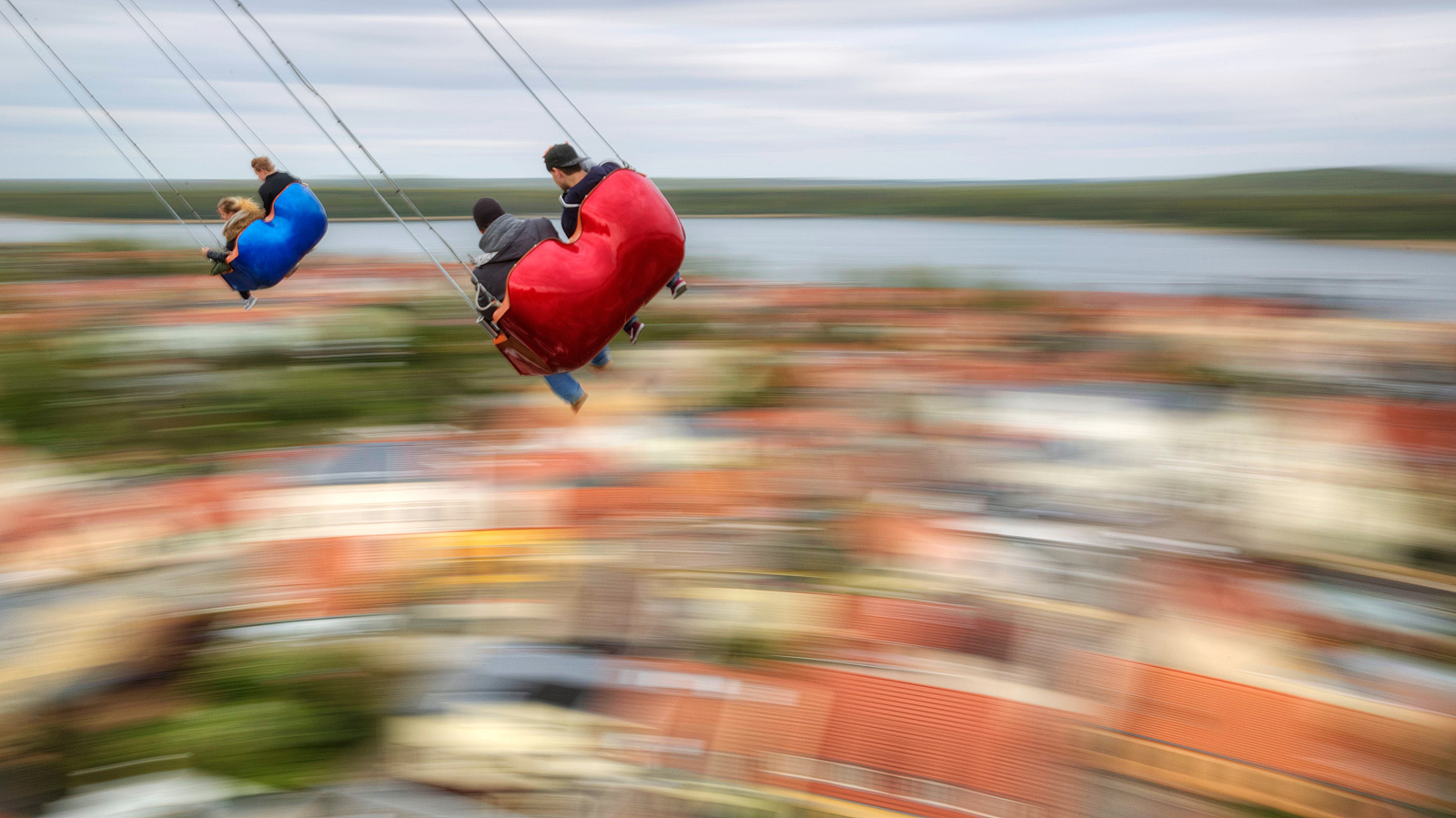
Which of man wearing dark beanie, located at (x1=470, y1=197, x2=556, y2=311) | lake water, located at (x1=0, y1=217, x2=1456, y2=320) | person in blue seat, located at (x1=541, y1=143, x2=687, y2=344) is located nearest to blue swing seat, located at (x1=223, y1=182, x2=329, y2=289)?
man wearing dark beanie, located at (x1=470, y1=197, x2=556, y2=311)

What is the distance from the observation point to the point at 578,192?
4812mm

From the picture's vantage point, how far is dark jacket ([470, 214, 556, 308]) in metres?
4.92

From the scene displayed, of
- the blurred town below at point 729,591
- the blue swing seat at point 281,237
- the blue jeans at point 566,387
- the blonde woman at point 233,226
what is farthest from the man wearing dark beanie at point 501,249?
the blonde woman at point 233,226

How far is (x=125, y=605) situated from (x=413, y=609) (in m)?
1.46

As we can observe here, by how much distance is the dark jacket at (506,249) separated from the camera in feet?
16.1

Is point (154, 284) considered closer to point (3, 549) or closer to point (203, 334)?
point (203, 334)

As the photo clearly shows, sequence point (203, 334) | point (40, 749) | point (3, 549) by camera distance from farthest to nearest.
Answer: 1. point (203, 334)
2. point (3, 549)
3. point (40, 749)

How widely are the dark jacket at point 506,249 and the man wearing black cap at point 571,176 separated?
0.11 meters

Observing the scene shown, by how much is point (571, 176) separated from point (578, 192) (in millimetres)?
197

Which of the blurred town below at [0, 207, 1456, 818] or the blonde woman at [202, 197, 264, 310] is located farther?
the blonde woman at [202, 197, 264, 310]

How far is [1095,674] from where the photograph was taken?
447 centimetres

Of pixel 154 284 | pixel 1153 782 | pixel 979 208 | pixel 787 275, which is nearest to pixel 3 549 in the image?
pixel 1153 782

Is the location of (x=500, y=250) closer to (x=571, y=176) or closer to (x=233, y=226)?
(x=571, y=176)

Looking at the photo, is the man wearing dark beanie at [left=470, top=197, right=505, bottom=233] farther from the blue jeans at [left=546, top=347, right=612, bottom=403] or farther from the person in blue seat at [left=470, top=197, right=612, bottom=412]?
the blue jeans at [left=546, top=347, right=612, bottom=403]
